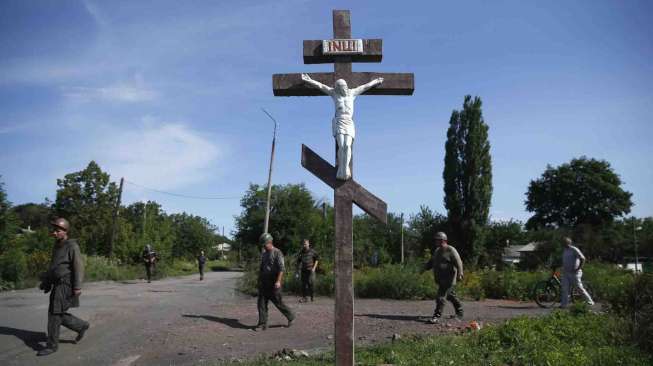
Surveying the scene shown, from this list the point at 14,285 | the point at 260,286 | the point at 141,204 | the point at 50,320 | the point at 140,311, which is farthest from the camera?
the point at 141,204

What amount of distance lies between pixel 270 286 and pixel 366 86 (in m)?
5.11

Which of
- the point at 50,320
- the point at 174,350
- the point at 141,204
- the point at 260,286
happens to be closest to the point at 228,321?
the point at 260,286

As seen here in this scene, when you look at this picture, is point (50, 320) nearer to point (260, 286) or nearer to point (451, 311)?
point (260, 286)

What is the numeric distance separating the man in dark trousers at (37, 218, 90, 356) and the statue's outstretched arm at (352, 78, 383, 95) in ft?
16.6

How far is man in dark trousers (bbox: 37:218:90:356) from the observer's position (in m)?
6.89

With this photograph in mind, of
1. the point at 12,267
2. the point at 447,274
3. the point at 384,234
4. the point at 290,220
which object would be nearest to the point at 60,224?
the point at 447,274

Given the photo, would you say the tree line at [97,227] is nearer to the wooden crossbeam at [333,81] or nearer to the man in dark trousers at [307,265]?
the man in dark trousers at [307,265]

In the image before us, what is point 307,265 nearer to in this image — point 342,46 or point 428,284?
point 428,284

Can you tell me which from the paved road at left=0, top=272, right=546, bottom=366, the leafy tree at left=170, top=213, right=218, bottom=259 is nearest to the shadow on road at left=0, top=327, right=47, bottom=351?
the paved road at left=0, top=272, right=546, bottom=366

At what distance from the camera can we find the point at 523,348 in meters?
5.96

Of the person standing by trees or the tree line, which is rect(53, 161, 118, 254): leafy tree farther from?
the person standing by trees

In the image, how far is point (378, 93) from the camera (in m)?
5.65

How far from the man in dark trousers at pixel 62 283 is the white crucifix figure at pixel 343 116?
183 inches

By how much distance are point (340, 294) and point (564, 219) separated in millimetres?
61501
